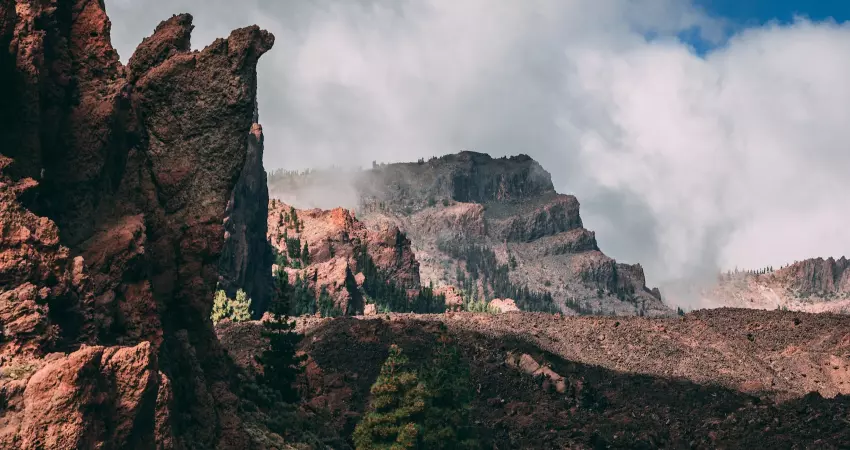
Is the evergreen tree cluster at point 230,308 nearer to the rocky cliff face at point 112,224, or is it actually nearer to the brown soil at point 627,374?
the brown soil at point 627,374

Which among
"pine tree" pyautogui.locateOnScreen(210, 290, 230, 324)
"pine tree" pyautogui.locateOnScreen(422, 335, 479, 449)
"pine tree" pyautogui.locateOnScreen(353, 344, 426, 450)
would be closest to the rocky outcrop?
"pine tree" pyautogui.locateOnScreen(210, 290, 230, 324)

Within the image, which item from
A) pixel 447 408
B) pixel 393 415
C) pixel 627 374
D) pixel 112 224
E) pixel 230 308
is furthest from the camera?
pixel 230 308

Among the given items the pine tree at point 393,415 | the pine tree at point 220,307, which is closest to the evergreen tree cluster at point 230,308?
the pine tree at point 220,307

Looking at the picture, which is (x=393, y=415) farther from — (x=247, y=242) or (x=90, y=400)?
(x=247, y=242)

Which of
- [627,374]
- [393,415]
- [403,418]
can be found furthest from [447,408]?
[627,374]

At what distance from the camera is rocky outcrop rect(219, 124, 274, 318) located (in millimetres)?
174375

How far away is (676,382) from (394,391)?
69.2 m

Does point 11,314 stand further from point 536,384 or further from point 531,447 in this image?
point 536,384

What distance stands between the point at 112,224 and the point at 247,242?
518 ft

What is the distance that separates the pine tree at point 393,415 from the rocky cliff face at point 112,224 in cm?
1866

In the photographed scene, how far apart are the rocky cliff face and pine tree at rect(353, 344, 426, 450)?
18661mm

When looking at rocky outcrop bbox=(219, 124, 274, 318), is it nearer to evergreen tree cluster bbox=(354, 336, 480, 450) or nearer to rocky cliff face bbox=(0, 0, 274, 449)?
evergreen tree cluster bbox=(354, 336, 480, 450)

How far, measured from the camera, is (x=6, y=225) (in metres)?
22.8

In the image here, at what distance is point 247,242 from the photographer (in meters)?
184
